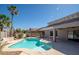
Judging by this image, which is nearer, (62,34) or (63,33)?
(63,33)

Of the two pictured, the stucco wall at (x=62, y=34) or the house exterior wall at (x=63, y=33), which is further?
the stucco wall at (x=62, y=34)

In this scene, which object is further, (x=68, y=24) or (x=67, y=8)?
(x=68, y=24)

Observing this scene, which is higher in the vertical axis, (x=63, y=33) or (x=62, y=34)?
(x=63, y=33)

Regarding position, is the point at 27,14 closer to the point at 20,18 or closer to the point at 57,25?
the point at 20,18

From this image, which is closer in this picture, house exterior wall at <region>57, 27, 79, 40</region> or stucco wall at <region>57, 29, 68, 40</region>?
house exterior wall at <region>57, 27, 79, 40</region>

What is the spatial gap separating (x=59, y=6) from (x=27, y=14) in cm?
208

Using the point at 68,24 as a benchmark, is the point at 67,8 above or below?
above
